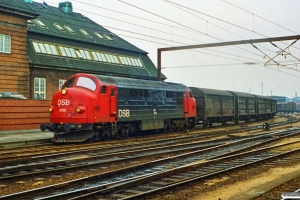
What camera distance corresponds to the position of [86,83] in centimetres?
1881

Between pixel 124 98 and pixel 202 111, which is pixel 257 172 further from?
pixel 202 111

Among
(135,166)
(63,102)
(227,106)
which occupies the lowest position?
(135,166)

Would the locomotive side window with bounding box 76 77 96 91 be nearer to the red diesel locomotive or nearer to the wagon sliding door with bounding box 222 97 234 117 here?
the red diesel locomotive

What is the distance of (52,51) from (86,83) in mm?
16552

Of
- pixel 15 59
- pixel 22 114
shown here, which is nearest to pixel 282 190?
pixel 22 114

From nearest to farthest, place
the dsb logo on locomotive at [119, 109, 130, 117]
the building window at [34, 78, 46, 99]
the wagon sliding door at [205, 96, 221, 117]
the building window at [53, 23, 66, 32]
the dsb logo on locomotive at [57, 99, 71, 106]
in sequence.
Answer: the dsb logo on locomotive at [57, 99, 71, 106] < the dsb logo on locomotive at [119, 109, 130, 117] < the building window at [34, 78, 46, 99] < the wagon sliding door at [205, 96, 221, 117] < the building window at [53, 23, 66, 32]

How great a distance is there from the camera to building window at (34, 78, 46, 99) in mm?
31188

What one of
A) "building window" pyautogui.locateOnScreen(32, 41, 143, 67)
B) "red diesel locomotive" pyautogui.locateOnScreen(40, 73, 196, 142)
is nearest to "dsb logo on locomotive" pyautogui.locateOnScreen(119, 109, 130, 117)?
Result: "red diesel locomotive" pyautogui.locateOnScreen(40, 73, 196, 142)

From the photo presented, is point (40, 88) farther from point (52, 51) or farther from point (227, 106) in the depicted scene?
point (227, 106)

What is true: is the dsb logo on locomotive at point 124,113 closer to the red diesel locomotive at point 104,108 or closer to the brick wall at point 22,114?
the red diesel locomotive at point 104,108

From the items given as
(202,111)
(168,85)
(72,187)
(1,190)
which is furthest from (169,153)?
(202,111)

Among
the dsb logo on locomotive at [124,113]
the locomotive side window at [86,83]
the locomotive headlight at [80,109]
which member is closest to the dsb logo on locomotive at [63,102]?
the locomotive headlight at [80,109]

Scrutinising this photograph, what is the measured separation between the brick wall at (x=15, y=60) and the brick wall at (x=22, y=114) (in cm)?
456

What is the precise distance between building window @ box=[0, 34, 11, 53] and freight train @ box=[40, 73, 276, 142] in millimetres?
10347
